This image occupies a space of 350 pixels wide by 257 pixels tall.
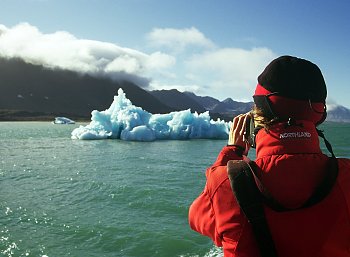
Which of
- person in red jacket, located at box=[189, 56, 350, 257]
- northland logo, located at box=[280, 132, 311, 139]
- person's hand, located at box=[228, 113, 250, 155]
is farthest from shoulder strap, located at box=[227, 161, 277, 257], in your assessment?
person's hand, located at box=[228, 113, 250, 155]

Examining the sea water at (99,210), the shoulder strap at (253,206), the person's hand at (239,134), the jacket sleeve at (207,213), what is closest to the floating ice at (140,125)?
the sea water at (99,210)

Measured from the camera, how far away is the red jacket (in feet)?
5.72

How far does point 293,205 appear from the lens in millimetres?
1726

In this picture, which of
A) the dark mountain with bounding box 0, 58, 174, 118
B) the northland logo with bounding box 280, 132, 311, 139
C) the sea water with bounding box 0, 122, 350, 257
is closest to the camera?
the northland logo with bounding box 280, 132, 311, 139

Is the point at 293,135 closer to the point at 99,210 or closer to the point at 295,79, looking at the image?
the point at 295,79

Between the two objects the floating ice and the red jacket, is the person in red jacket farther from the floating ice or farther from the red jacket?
the floating ice

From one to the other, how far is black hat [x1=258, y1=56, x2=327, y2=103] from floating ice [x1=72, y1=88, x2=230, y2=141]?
115 feet

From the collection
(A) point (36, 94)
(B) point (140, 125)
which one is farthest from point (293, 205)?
(A) point (36, 94)

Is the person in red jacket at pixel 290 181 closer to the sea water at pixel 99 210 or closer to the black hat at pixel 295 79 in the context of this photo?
the black hat at pixel 295 79

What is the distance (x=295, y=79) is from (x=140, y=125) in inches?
1448

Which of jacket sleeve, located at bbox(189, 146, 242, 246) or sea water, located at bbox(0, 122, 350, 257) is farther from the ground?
jacket sleeve, located at bbox(189, 146, 242, 246)

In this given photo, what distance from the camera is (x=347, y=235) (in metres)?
1.78

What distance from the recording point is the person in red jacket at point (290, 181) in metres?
1.74

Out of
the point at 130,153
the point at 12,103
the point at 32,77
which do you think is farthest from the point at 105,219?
the point at 32,77
